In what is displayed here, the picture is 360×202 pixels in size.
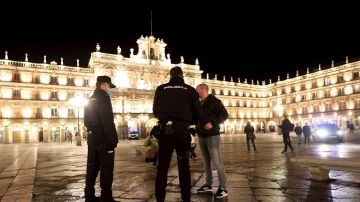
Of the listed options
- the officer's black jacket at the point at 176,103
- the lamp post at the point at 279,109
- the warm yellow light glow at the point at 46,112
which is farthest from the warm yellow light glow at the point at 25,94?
the lamp post at the point at 279,109

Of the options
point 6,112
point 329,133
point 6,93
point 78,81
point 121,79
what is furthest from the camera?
point 121,79

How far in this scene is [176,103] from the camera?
15.9 feet

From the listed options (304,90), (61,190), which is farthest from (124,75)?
(61,190)

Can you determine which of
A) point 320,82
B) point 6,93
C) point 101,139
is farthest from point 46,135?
point 320,82

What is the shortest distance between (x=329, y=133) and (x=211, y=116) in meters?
23.0

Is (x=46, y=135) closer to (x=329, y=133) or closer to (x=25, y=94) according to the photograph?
(x=25, y=94)

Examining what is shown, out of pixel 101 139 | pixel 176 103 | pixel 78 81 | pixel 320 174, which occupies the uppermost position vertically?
pixel 78 81

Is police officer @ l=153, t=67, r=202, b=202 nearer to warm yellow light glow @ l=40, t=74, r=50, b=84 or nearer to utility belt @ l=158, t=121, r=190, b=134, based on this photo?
utility belt @ l=158, t=121, r=190, b=134

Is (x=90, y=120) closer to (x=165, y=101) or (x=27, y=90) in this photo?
(x=165, y=101)

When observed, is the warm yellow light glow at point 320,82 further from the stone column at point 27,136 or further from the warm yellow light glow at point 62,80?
the stone column at point 27,136

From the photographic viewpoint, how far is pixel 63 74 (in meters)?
61.2

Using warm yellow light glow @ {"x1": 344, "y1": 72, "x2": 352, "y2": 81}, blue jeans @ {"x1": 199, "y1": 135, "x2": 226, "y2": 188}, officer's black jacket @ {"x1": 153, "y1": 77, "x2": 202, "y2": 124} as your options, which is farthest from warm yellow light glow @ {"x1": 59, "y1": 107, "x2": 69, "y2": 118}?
officer's black jacket @ {"x1": 153, "y1": 77, "x2": 202, "y2": 124}

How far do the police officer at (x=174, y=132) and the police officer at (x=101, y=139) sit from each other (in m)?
1.03

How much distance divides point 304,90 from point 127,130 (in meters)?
45.3
